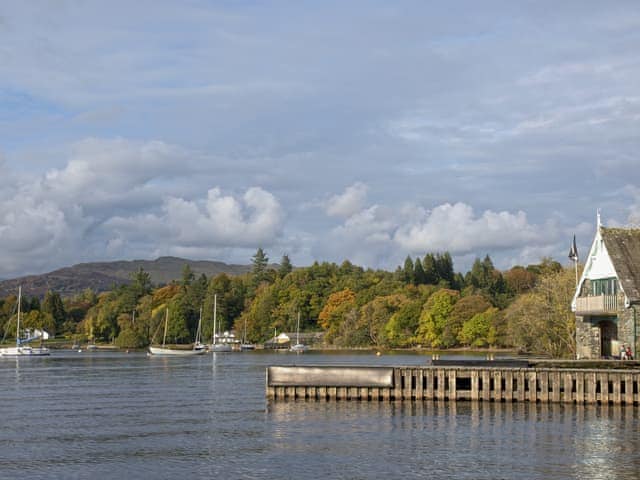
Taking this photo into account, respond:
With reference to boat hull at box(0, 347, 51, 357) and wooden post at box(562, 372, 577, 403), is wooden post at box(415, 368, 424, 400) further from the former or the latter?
boat hull at box(0, 347, 51, 357)

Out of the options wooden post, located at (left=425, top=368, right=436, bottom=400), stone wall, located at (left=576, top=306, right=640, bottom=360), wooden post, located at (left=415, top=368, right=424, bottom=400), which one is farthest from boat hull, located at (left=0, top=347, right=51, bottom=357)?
wooden post, located at (left=425, top=368, right=436, bottom=400)

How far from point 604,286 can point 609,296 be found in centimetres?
135

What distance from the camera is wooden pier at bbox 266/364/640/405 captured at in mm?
51906

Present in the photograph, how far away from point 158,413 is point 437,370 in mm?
18099

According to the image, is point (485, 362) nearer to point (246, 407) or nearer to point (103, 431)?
point (246, 407)

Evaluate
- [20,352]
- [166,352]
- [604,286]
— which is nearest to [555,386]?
[604,286]

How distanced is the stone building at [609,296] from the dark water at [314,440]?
982cm

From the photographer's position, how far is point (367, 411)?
5059 centimetres

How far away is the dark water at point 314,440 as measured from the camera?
34594 millimetres

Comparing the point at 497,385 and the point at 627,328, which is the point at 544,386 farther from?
the point at 627,328

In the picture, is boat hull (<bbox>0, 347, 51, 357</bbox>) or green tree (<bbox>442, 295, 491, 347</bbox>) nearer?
boat hull (<bbox>0, 347, 51, 357</bbox>)

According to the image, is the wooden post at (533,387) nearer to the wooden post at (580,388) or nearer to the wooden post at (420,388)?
the wooden post at (580,388)

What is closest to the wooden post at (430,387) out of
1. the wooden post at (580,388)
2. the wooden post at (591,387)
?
the wooden post at (580,388)

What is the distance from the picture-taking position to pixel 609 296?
200 ft
